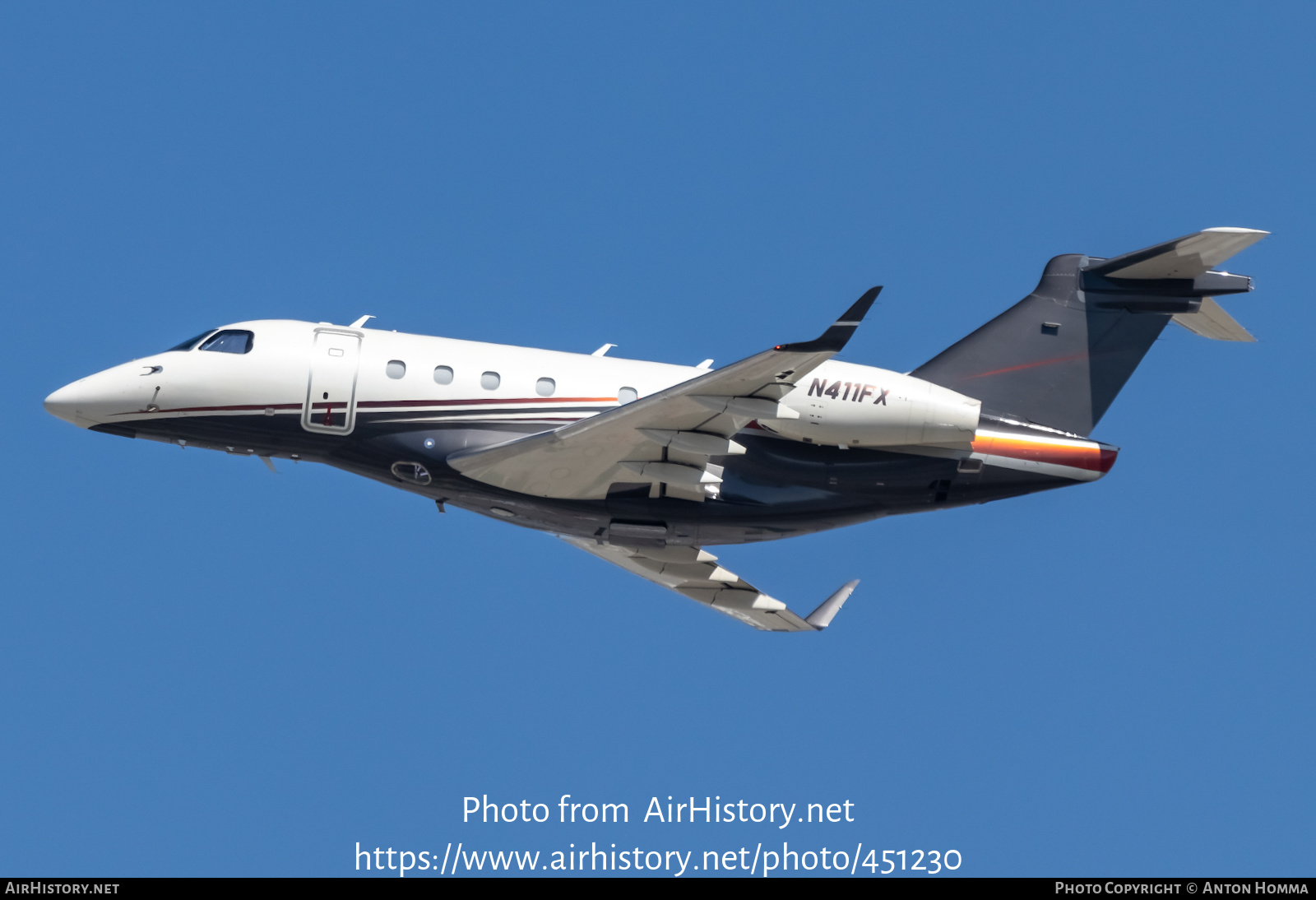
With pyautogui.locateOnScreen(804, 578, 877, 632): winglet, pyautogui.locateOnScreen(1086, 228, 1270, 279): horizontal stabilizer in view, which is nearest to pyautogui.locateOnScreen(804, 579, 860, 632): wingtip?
pyautogui.locateOnScreen(804, 578, 877, 632): winglet

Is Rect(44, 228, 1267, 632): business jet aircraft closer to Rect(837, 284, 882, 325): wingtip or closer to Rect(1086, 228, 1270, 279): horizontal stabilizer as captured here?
Rect(1086, 228, 1270, 279): horizontal stabilizer

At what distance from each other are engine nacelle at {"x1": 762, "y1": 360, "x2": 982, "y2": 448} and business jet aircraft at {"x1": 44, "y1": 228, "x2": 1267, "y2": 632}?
0.03 meters

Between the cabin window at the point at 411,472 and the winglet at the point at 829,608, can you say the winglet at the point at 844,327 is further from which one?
the winglet at the point at 829,608

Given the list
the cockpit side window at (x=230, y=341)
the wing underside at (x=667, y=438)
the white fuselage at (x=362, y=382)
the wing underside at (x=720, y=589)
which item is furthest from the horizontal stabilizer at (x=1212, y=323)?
the cockpit side window at (x=230, y=341)

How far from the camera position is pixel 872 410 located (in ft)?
66.1

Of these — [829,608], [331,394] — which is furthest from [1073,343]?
[331,394]

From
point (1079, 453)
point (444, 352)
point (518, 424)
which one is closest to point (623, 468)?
point (518, 424)

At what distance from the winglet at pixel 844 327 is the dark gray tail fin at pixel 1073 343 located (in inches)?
209

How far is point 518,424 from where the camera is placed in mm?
21203

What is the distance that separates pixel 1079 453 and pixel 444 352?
31.2 ft

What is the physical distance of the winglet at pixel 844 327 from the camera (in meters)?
17.0

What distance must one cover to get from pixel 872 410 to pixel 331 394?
7.89 meters

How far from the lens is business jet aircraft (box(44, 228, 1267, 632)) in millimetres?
20469

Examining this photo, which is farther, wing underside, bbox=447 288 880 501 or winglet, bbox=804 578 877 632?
winglet, bbox=804 578 877 632
